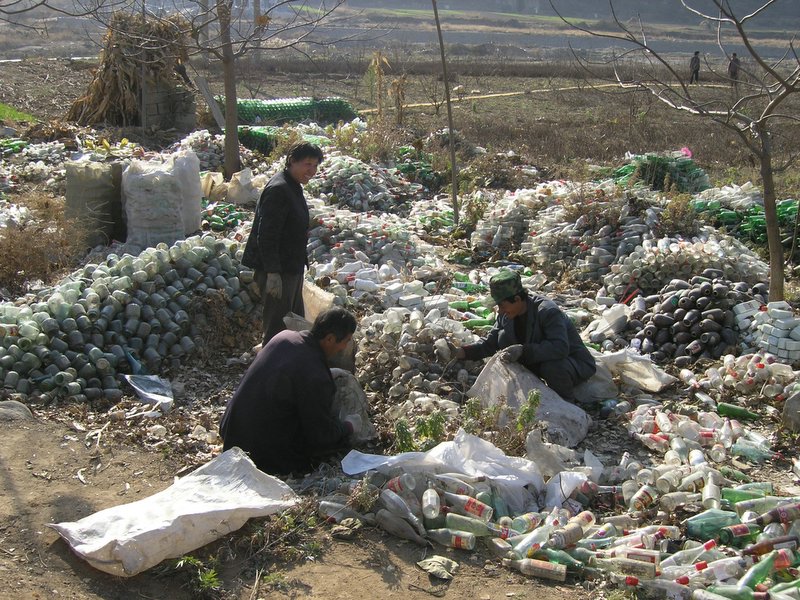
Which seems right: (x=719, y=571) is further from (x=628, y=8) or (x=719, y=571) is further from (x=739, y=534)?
(x=628, y=8)

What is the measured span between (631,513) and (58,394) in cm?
359

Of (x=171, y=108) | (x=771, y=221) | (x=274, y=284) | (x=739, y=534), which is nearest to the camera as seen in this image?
(x=739, y=534)

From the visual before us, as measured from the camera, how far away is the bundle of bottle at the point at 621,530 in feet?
11.3

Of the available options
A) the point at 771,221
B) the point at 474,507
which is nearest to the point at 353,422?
the point at 474,507

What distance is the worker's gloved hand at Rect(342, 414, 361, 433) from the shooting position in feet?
15.2

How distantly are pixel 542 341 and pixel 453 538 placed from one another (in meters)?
1.88

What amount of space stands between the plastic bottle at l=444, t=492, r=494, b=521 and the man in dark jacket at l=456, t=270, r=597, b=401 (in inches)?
57.0

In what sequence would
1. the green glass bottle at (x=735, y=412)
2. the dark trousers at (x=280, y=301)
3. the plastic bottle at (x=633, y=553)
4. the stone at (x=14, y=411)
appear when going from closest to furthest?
the plastic bottle at (x=633, y=553) → the stone at (x=14, y=411) → the green glass bottle at (x=735, y=412) → the dark trousers at (x=280, y=301)

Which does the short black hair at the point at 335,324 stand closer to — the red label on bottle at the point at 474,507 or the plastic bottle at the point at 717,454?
the red label on bottle at the point at 474,507

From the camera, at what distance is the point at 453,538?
3668 millimetres

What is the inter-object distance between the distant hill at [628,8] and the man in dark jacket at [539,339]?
56.1 m

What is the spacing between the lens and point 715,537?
3.80 meters

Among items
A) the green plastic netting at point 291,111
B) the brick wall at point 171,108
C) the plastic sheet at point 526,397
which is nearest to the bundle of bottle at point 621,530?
the plastic sheet at point 526,397

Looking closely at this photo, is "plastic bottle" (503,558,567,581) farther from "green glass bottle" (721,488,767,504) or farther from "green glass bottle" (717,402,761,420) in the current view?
"green glass bottle" (717,402,761,420)
